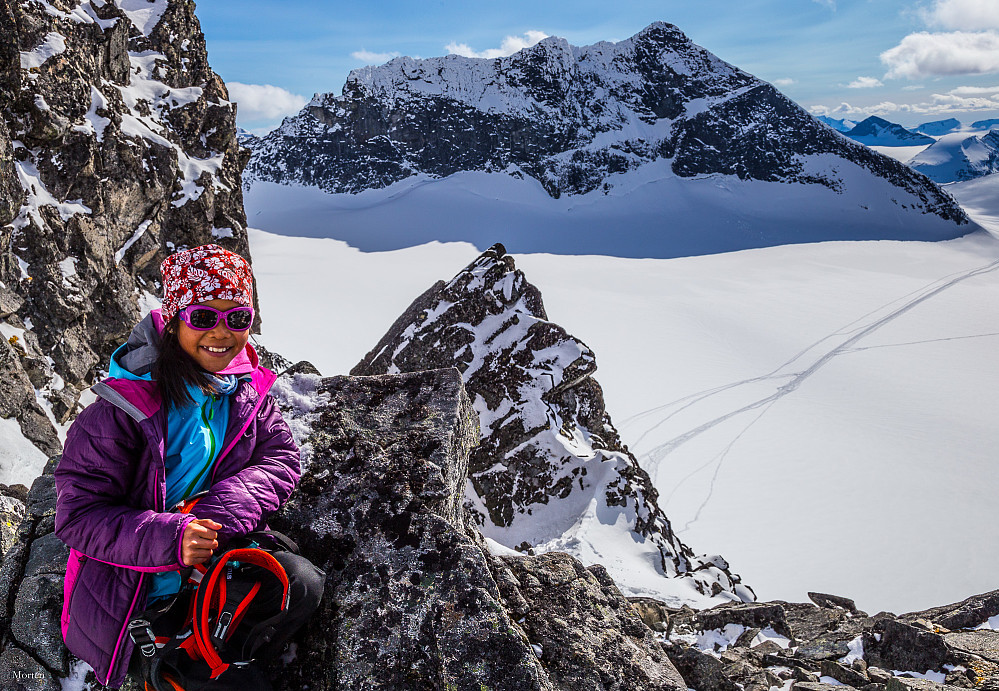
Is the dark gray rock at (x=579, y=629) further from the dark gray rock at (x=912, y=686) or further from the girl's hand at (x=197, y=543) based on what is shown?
the dark gray rock at (x=912, y=686)

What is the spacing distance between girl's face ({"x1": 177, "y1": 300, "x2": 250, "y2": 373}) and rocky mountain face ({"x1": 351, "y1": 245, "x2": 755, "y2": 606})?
7092 millimetres

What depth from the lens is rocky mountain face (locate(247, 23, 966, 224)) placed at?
3157 inches

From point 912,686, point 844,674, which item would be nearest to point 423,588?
point 912,686

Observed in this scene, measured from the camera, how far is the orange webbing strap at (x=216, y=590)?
6.97ft

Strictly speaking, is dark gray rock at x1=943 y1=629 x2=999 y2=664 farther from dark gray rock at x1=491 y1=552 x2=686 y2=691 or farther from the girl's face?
the girl's face

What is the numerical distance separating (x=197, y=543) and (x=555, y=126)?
8986 centimetres

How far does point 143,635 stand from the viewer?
86.2 inches

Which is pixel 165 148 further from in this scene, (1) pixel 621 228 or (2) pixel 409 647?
(1) pixel 621 228

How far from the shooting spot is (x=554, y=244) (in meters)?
62.9

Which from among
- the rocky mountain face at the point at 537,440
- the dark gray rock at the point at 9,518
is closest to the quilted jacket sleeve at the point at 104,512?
the dark gray rock at the point at 9,518

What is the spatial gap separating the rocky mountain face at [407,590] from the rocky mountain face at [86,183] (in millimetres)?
6835

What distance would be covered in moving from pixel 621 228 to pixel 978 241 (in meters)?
37.6

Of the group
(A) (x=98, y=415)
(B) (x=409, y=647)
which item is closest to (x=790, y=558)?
(B) (x=409, y=647)

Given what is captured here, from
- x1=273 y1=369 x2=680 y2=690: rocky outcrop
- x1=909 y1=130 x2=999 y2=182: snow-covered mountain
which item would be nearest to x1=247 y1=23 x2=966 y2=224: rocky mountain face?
x1=273 y1=369 x2=680 y2=690: rocky outcrop
